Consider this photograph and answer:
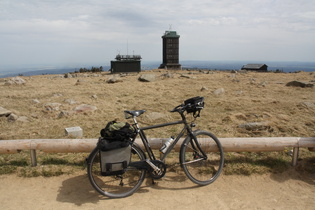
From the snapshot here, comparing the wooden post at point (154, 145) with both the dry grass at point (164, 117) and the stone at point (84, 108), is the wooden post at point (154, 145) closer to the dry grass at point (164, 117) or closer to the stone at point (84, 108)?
the dry grass at point (164, 117)

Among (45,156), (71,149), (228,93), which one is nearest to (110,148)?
(71,149)

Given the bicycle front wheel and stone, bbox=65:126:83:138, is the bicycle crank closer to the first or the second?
the bicycle front wheel

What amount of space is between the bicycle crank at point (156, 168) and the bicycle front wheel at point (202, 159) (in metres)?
0.38

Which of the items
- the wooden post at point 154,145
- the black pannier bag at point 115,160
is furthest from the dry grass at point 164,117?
the black pannier bag at point 115,160

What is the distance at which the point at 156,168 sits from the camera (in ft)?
13.9

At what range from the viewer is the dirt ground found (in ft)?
12.8

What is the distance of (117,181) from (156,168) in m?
0.89

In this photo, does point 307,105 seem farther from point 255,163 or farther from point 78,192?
point 78,192

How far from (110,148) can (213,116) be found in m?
5.99

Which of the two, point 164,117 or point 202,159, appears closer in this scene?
point 202,159

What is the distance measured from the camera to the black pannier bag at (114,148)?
389cm

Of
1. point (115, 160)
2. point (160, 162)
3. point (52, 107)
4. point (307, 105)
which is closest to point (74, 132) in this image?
point (115, 160)

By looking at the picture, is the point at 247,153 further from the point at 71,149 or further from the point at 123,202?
the point at 71,149

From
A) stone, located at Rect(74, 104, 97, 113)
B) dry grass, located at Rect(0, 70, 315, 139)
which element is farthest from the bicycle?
stone, located at Rect(74, 104, 97, 113)
